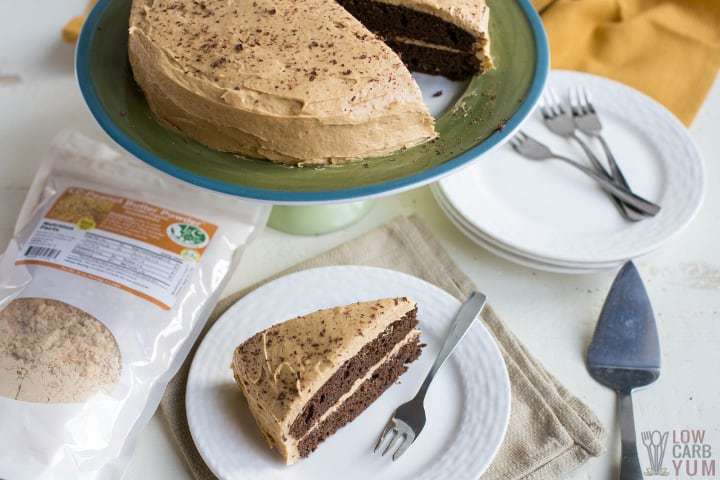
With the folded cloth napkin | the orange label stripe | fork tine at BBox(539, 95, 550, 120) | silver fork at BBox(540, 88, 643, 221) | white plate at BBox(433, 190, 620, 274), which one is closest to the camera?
the orange label stripe

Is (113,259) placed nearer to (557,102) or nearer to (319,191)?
(319,191)

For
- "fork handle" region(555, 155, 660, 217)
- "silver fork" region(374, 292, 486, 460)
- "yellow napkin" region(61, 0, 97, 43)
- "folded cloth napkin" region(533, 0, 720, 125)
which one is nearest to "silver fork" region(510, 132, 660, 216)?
"fork handle" region(555, 155, 660, 217)

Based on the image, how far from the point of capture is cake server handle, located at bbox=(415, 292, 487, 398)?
152cm

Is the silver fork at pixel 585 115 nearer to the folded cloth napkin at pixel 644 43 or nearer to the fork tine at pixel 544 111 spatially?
the fork tine at pixel 544 111

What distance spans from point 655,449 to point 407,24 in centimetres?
109

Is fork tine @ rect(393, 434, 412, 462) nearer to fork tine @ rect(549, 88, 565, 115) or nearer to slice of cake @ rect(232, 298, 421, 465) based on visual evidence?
slice of cake @ rect(232, 298, 421, 465)

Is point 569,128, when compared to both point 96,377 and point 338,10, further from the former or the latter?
point 96,377

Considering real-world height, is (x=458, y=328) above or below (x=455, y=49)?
below

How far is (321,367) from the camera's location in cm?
142

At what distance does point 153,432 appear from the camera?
1.54m

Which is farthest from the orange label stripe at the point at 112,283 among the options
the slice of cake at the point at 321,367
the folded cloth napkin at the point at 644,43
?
the folded cloth napkin at the point at 644,43

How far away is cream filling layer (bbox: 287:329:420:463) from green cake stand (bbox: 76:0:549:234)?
29 cm

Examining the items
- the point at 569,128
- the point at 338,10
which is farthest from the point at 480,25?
the point at 569,128

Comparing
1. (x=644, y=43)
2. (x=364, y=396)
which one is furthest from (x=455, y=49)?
(x=364, y=396)
